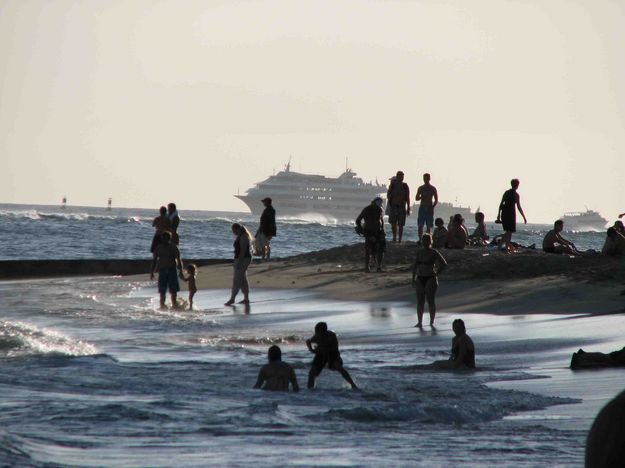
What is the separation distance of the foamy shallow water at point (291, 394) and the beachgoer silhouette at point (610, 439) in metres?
4.65

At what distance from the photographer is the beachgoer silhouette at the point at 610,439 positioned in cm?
205

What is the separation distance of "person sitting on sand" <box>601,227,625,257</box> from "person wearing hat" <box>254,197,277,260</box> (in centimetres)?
756

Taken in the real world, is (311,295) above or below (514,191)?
below

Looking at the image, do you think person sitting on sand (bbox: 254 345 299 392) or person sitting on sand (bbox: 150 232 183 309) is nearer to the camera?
person sitting on sand (bbox: 254 345 299 392)

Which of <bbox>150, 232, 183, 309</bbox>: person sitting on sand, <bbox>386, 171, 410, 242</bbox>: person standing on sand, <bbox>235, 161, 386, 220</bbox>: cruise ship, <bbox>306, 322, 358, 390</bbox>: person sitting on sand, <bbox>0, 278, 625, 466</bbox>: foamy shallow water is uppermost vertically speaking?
<bbox>235, 161, 386, 220</bbox>: cruise ship

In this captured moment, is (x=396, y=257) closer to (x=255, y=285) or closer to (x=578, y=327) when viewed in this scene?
(x=255, y=285)

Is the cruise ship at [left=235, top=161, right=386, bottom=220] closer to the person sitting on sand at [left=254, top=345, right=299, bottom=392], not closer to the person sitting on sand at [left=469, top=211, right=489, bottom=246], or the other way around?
the person sitting on sand at [left=469, top=211, right=489, bottom=246]

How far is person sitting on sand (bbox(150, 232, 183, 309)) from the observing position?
2017cm

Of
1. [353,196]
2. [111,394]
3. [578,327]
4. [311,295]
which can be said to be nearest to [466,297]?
[311,295]

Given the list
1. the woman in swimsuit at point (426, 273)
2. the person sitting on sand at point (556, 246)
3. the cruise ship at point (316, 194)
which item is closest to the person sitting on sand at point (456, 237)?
the person sitting on sand at point (556, 246)

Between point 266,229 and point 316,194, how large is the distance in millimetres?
153690

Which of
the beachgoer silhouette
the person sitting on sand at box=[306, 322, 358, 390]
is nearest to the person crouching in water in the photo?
the person sitting on sand at box=[306, 322, 358, 390]

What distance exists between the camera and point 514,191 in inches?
933

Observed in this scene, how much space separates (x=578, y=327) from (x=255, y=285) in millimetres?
11438
